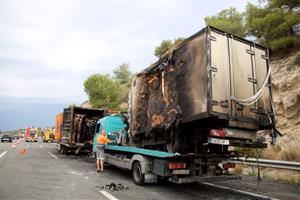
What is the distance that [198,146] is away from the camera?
290 inches

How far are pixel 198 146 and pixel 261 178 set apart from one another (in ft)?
10.8

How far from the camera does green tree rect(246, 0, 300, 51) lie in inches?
667

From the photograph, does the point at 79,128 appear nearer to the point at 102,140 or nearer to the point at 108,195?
the point at 102,140

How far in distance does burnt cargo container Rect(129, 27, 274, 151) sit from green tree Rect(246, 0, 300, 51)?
11413 millimetres

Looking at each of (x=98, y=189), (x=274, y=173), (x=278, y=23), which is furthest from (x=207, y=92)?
(x=278, y=23)

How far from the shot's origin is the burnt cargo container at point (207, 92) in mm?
6164

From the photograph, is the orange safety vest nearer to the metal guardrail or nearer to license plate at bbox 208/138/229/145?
the metal guardrail

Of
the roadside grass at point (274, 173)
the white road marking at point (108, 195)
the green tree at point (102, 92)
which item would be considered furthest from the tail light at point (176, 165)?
the green tree at point (102, 92)

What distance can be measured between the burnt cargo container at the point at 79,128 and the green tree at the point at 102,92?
2336cm

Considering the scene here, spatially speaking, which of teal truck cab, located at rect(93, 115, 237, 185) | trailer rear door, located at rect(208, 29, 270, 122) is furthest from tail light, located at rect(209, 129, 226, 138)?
teal truck cab, located at rect(93, 115, 237, 185)

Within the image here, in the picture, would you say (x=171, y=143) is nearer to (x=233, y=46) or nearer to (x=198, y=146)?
(x=198, y=146)

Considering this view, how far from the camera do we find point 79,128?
16609mm

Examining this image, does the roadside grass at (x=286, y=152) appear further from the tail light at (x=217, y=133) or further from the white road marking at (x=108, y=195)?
the white road marking at (x=108, y=195)

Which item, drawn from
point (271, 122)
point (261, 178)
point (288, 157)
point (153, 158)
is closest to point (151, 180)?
point (153, 158)
